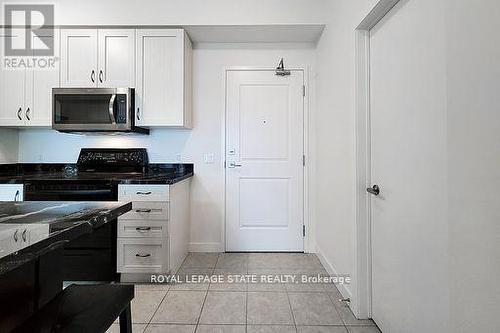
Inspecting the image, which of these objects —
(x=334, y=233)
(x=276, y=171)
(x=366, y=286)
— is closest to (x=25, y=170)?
(x=276, y=171)

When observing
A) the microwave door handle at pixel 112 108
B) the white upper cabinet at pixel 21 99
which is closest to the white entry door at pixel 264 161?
the microwave door handle at pixel 112 108

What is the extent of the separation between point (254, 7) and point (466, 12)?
84.8 inches

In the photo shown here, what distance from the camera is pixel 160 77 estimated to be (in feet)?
8.88

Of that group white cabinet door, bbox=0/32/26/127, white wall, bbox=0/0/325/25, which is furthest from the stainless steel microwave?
white wall, bbox=0/0/325/25

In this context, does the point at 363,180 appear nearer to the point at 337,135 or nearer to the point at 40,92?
the point at 337,135

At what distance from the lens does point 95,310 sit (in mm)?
947

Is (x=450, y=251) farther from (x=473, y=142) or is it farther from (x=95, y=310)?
(x=95, y=310)

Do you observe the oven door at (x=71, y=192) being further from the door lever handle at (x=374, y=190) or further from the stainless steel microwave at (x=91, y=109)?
the door lever handle at (x=374, y=190)

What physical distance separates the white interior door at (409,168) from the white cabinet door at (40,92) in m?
Result: 2.97

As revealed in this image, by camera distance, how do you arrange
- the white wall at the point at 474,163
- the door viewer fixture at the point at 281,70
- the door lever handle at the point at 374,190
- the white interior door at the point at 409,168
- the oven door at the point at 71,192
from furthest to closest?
the door viewer fixture at the point at 281,70, the oven door at the point at 71,192, the door lever handle at the point at 374,190, the white interior door at the point at 409,168, the white wall at the point at 474,163

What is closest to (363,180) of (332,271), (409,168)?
(409,168)

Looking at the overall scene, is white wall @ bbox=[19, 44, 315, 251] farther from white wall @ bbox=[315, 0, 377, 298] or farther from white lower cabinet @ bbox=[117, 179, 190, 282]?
white lower cabinet @ bbox=[117, 179, 190, 282]

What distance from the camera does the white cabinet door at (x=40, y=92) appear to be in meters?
2.71

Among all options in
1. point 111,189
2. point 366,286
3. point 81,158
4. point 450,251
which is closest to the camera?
point 450,251
